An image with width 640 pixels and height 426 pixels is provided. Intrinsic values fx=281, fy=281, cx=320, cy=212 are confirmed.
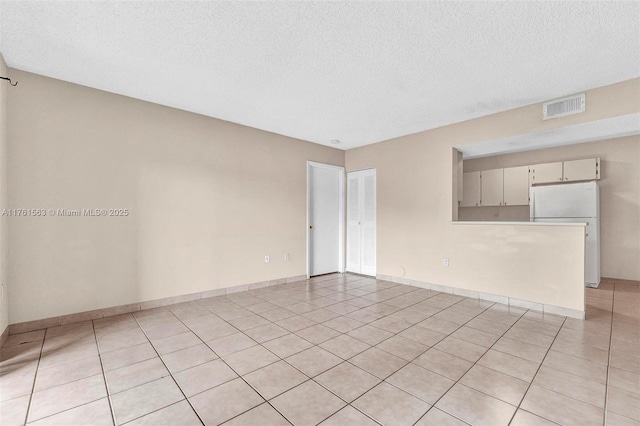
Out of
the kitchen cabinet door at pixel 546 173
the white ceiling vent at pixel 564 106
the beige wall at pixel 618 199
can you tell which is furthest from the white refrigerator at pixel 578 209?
the white ceiling vent at pixel 564 106

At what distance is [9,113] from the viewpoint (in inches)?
106

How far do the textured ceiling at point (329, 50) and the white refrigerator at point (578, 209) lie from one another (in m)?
2.25

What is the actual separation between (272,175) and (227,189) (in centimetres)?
84

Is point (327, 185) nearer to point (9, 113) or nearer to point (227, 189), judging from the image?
point (227, 189)

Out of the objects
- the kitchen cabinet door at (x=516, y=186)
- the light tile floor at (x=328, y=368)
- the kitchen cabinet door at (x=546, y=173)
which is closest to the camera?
the light tile floor at (x=328, y=368)

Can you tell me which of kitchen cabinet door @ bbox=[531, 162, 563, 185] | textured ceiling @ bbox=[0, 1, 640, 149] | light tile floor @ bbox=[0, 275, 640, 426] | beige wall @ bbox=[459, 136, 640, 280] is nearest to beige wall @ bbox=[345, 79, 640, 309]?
textured ceiling @ bbox=[0, 1, 640, 149]

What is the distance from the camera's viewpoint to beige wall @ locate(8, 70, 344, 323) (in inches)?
110

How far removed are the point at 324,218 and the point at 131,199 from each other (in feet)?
10.7

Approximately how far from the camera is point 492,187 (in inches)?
220

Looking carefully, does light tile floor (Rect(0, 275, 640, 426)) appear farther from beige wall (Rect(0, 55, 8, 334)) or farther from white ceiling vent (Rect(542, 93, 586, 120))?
white ceiling vent (Rect(542, 93, 586, 120))

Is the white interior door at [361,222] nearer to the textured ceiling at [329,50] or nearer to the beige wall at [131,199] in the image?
the beige wall at [131,199]

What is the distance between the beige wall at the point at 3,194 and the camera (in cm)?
249

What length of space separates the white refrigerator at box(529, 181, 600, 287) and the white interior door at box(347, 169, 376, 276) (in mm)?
2836

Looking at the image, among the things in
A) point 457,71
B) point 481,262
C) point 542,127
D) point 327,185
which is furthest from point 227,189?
point 542,127
